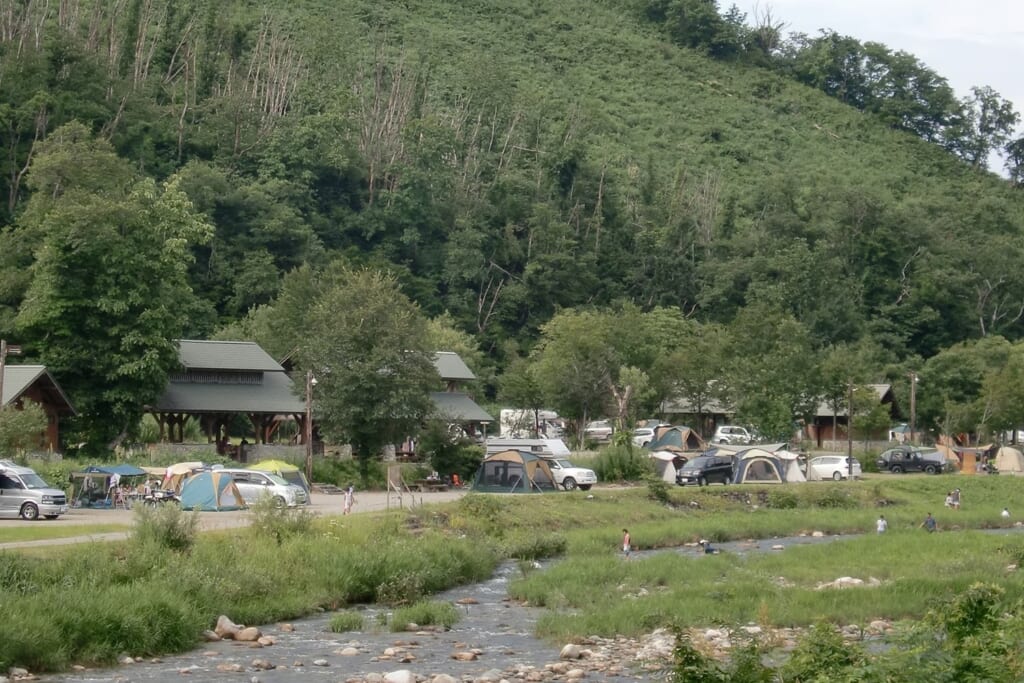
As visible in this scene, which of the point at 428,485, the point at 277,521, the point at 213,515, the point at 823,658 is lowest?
the point at 428,485

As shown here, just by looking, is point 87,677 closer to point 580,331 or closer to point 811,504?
point 811,504

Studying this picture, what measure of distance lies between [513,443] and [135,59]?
73.0 m

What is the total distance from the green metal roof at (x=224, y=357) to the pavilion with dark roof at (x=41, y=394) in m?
7.88

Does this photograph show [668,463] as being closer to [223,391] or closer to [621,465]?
[621,465]

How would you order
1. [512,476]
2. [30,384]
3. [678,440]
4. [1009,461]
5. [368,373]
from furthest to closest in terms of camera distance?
[678,440], [1009,461], [368,373], [30,384], [512,476]

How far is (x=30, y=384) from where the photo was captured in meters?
51.0

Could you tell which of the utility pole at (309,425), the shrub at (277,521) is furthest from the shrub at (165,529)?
the utility pole at (309,425)

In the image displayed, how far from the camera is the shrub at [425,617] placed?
24766mm

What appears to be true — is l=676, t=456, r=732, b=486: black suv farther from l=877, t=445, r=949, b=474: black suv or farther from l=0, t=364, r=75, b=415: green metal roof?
l=0, t=364, r=75, b=415: green metal roof

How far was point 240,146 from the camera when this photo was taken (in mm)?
113062

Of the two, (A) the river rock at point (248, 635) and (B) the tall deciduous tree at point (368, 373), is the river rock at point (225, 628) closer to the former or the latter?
(A) the river rock at point (248, 635)

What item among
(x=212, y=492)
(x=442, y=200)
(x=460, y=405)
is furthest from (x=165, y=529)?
(x=442, y=200)

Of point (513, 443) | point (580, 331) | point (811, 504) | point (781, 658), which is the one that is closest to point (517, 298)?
point (580, 331)

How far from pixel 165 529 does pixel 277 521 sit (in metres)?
3.63
